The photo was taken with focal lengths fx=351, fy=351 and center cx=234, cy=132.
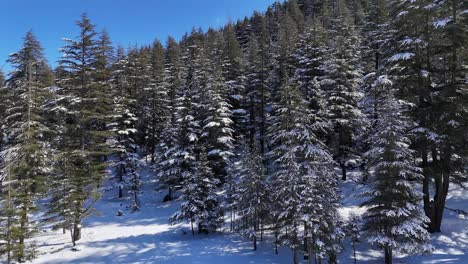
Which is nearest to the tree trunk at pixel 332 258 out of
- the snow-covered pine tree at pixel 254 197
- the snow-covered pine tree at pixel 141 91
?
the snow-covered pine tree at pixel 254 197

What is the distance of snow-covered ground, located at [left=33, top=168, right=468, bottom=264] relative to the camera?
20.8 metres

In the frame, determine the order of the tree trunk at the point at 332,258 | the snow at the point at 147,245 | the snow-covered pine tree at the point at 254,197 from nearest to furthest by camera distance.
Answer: the tree trunk at the point at 332,258
the snow at the point at 147,245
the snow-covered pine tree at the point at 254,197

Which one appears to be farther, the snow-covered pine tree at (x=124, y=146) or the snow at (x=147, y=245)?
the snow-covered pine tree at (x=124, y=146)

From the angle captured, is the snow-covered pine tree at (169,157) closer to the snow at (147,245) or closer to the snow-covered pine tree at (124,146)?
the snow-covered pine tree at (124,146)

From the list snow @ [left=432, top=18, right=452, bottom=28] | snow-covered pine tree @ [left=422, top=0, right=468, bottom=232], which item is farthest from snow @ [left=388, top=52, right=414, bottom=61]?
snow @ [left=432, top=18, right=452, bottom=28]

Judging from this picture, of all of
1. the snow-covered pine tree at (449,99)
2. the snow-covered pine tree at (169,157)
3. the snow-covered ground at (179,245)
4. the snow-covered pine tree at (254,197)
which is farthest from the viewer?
the snow-covered pine tree at (169,157)

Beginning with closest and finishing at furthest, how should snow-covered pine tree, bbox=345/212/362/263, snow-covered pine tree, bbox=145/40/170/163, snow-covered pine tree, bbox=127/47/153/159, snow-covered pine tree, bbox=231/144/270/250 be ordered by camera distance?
snow-covered pine tree, bbox=345/212/362/263
snow-covered pine tree, bbox=231/144/270/250
snow-covered pine tree, bbox=145/40/170/163
snow-covered pine tree, bbox=127/47/153/159

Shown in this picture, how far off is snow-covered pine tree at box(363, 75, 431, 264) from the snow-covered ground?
211 cm

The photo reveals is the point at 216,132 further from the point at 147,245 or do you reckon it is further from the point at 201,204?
the point at 147,245

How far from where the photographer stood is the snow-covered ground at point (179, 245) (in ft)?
68.1

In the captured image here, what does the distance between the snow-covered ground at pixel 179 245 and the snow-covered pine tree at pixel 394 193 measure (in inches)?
82.9

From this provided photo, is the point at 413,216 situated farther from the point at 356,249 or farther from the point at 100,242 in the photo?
the point at 100,242

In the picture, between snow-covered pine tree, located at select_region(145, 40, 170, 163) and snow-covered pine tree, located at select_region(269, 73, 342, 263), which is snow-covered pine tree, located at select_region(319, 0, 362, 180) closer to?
snow-covered pine tree, located at select_region(269, 73, 342, 263)

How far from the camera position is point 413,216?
18.5m
